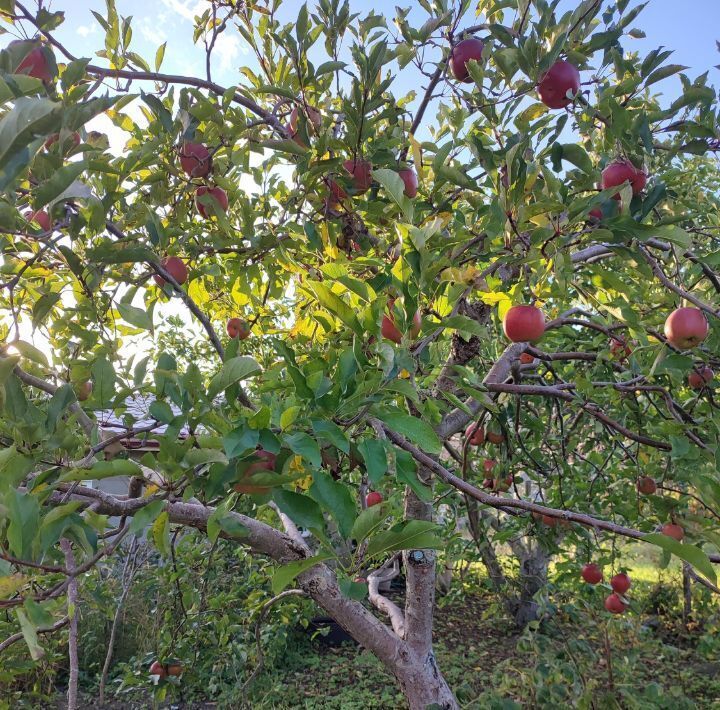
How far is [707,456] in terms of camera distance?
1.86m

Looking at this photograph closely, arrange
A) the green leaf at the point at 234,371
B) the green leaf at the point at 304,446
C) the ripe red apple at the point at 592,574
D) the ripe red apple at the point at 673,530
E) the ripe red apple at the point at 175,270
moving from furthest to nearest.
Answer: the ripe red apple at the point at 592,574 → the ripe red apple at the point at 673,530 → the ripe red apple at the point at 175,270 → the green leaf at the point at 234,371 → the green leaf at the point at 304,446

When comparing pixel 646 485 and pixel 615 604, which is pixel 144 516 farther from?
pixel 615 604

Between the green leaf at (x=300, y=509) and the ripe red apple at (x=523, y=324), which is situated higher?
the ripe red apple at (x=523, y=324)

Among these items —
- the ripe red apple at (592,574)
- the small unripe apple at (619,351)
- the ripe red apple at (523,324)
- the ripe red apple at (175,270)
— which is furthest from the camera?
the ripe red apple at (592,574)

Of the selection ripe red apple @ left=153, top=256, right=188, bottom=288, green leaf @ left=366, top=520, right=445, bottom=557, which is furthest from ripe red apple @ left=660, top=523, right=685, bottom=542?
ripe red apple @ left=153, top=256, right=188, bottom=288

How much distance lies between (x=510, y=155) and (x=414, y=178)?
72cm

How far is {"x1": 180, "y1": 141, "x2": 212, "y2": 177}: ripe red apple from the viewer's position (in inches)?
69.9

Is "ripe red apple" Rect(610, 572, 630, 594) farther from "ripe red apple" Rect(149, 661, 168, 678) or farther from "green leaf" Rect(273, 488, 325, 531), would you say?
"green leaf" Rect(273, 488, 325, 531)

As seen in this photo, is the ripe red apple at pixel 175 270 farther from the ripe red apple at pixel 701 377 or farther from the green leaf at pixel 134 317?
the ripe red apple at pixel 701 377

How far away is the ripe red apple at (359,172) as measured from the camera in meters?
1.77

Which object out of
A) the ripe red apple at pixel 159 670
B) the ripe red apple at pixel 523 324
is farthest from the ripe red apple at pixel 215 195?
the ripe red apple at pixel 159 670

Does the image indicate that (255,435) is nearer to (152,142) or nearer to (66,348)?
(152,142)

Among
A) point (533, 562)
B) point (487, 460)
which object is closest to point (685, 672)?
point (533, 562)

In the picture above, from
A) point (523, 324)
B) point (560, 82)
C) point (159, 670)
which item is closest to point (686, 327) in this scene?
point (523, 324)
